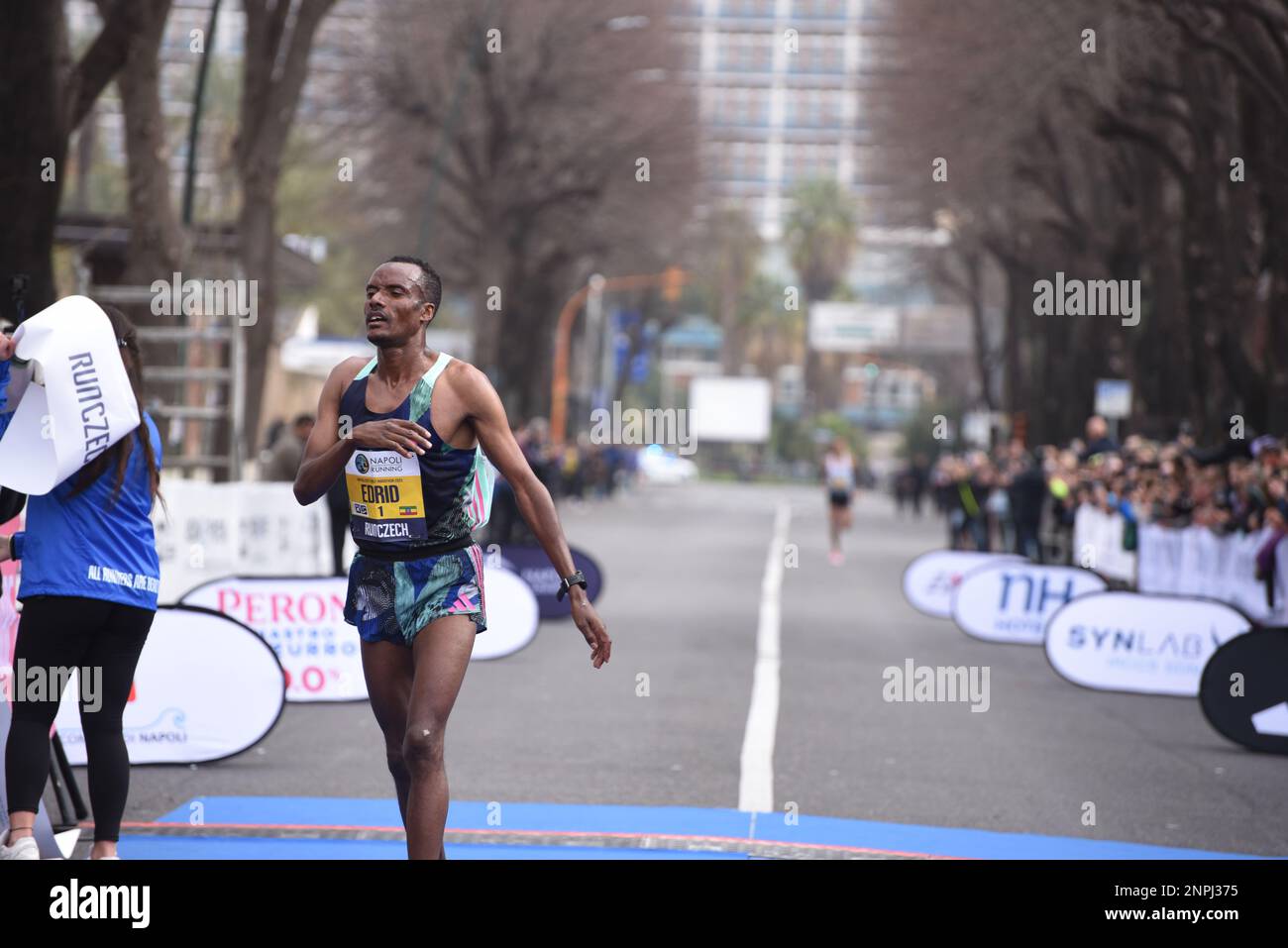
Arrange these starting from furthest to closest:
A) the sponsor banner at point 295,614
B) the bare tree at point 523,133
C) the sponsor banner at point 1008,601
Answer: the bare tree at point 523,133
the sponsor banner at point 1008,601
the sponsor banner at point 295,614

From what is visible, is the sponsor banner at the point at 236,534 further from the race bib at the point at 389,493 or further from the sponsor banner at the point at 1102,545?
the race bib at the point at 389,493

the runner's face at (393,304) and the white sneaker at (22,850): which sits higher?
the runner's face at (393,304)

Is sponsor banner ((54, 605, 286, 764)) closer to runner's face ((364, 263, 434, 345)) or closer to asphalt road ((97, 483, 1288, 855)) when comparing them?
asphalt road ((97, 483, 1288, 855))

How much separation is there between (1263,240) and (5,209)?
53.4ft

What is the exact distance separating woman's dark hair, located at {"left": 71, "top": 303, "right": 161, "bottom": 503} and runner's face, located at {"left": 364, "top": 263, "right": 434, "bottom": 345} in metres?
0.86

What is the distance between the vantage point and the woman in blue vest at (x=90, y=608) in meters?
6.17

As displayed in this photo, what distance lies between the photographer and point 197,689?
370 inches

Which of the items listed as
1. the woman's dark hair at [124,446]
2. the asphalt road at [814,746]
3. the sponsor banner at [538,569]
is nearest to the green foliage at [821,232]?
the asphalt road at [814,746]

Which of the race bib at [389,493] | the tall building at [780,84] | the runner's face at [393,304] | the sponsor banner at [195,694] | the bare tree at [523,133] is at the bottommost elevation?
the sponsor banner at [195,694]

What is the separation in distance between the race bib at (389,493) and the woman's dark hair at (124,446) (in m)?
0.73

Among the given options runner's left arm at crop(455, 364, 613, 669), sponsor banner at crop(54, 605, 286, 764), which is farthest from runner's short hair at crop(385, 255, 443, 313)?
sponsor banner at crop(54, 605, 286, 764)

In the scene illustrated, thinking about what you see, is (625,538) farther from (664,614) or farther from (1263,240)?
(664,614)

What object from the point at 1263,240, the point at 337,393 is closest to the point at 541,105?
the point at 1263,240

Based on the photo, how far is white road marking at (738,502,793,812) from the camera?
930 centimetres
